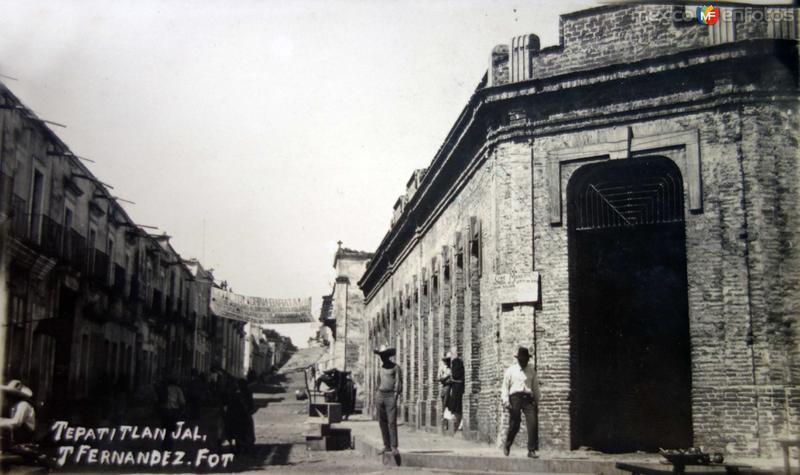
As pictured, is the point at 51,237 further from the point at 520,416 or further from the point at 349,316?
the point at 349,316

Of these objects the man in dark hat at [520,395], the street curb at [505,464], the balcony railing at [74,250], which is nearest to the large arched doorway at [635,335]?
the man in dark hat at [520,395]

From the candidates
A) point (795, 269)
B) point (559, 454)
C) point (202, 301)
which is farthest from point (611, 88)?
point (202, 301)

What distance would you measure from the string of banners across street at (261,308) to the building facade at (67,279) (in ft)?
11.4

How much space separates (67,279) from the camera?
72.0 ft

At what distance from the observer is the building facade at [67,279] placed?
17625 millimetres

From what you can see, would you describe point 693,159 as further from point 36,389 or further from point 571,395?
point 36,389

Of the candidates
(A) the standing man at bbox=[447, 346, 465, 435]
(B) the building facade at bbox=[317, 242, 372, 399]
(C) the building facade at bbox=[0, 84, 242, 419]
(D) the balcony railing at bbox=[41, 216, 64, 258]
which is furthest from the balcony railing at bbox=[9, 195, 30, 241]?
(B) the building facade at bbox=[317, 242, 372, 399]

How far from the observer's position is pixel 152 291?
3506 cm

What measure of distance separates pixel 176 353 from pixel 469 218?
28.2 meters

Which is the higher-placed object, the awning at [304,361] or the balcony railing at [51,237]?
the balcony railing at [51,237]

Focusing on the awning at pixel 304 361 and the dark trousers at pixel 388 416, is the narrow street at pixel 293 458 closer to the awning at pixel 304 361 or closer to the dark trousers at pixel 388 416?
the dark trousers at pixel 388 416

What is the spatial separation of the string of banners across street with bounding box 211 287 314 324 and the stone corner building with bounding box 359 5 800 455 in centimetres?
1440

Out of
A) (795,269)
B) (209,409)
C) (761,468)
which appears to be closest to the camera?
(761,468)

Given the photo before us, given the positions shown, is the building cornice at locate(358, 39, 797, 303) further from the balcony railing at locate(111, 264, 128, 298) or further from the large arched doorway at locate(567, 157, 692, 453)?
the balcony railing at locate(111, 264, 128, 298)
